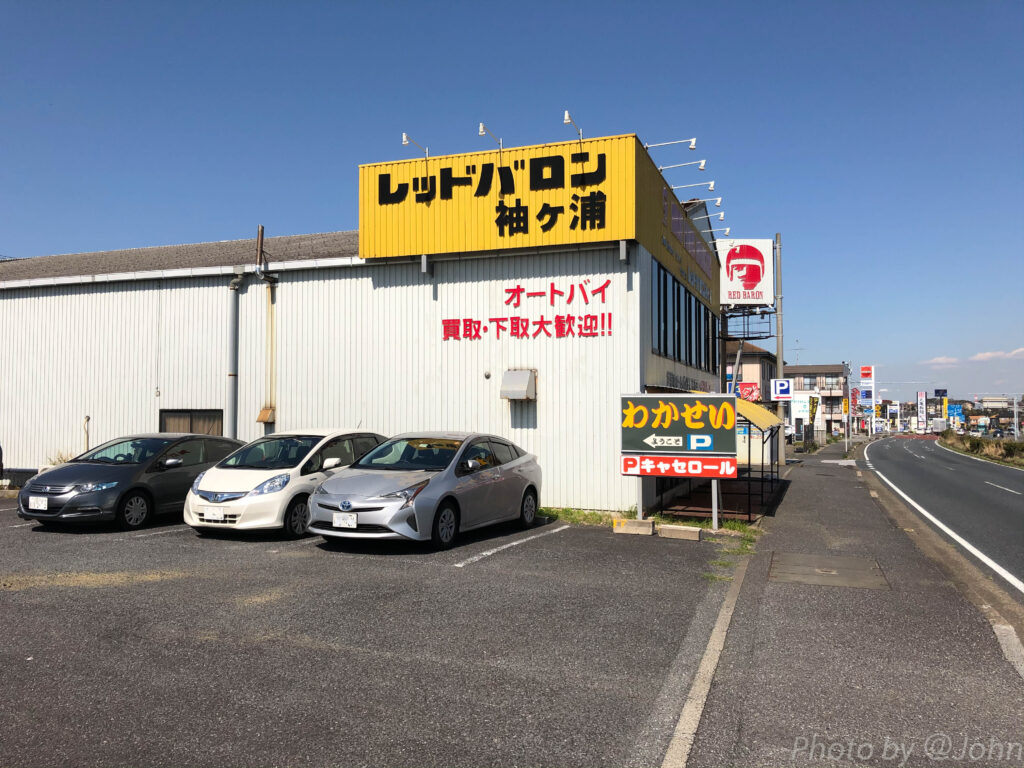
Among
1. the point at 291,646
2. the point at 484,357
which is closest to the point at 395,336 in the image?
the point at 484,357

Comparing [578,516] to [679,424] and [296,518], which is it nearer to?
[679,424]

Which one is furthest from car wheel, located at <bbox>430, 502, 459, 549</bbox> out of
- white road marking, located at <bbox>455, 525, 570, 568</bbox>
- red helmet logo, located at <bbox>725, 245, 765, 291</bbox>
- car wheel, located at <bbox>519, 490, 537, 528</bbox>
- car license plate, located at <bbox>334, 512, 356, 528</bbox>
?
red helmet logo, located at <bbox>725, 245, 765, 291</bbox>

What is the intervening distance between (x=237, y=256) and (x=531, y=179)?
937 centimetres

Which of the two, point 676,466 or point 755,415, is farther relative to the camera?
point 755,415

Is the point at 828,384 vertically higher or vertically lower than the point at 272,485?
higher

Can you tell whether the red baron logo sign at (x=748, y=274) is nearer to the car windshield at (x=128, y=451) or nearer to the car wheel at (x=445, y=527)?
the car wheel at (x=445, y=527)

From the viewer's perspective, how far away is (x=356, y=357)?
15.1 metres

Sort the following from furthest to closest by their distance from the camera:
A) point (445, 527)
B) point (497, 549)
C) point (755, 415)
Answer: point (755, 415), point (497, 549), point (445, 527)

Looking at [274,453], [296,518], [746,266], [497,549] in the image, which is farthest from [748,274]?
[296,518]

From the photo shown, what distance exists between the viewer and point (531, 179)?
13.7 m

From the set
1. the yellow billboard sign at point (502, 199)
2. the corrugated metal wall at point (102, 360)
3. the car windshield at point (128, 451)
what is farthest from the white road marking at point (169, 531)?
the yellow billboard sign at point (502, 199)

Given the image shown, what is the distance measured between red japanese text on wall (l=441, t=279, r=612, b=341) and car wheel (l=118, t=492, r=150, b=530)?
5984mm

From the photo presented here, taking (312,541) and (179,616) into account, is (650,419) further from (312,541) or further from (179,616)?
(179,616)

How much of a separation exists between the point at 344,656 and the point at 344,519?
12.5ft
